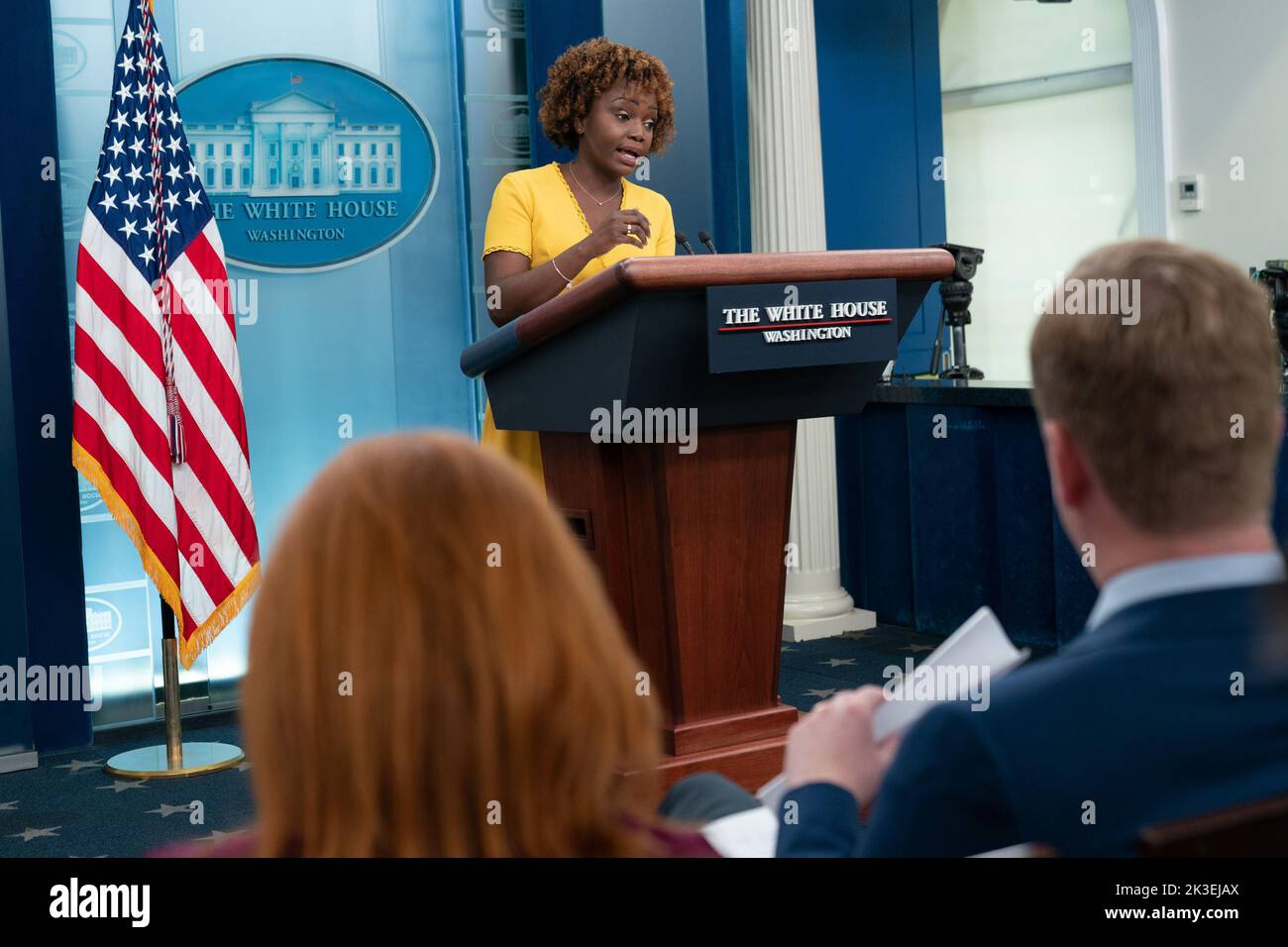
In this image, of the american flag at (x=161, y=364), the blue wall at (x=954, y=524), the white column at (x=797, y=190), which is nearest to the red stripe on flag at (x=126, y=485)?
the american flag at (x=161, y=364)

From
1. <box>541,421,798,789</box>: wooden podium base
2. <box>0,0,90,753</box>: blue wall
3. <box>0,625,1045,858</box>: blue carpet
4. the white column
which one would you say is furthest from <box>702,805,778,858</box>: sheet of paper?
the white column

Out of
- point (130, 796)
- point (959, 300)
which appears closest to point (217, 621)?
point (130, 796)

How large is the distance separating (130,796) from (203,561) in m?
0.64

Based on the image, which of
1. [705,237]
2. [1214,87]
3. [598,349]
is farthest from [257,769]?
[1214,87]

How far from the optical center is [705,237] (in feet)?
9.67

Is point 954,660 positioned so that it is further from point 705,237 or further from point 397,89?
point 397,89

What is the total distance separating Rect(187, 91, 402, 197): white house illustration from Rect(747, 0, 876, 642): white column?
50.7 inches

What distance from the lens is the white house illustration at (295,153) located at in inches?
176

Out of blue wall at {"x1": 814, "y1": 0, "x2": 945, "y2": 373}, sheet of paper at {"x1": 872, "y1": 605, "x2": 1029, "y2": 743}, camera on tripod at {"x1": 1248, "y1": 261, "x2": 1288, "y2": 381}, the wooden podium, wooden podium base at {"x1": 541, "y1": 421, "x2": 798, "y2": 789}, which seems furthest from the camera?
blue wall at {"x1": 814, "y1": 0, "x2": 945, "y2": 373}

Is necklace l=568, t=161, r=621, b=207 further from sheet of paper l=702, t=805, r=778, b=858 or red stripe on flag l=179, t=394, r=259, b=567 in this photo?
sheet of paper l=702, t=805, r=778, b=858

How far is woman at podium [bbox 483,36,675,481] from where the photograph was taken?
117 inches

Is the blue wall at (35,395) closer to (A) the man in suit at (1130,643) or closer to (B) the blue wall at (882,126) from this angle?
(B) the blue wall at (882,126)
